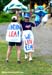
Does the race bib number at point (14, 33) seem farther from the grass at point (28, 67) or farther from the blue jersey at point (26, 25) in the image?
the grass at point (28, 67)

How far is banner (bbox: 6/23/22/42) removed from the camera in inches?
543

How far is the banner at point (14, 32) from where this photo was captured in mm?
13781

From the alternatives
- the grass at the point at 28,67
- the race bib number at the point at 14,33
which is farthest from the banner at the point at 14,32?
the grass at the point at 28,67

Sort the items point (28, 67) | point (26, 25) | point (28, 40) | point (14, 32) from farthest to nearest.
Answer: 1. point (28, 40)
2. point (26, 25)
3. point (14, 32)
4. point (28, 67)

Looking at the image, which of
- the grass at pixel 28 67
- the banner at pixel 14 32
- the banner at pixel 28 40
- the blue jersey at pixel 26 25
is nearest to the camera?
the grass at pixel 28 67

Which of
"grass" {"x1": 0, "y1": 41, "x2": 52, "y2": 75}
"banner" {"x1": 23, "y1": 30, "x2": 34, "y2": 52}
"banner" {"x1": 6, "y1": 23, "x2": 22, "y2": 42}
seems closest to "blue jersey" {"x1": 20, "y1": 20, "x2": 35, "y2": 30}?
"banner" {"x1": 23, "y1": 30, "x2": 34, "y2": 52}

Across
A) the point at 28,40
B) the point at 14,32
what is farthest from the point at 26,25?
the point at 28,40

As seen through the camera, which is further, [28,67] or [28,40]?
[28,40]

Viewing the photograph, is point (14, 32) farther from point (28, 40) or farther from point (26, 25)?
point (28, 40)

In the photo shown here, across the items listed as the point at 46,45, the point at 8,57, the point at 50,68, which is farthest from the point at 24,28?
the point at 46,45

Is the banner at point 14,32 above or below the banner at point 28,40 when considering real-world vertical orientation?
above

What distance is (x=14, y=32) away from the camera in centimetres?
1384

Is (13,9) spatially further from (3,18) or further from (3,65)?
(3,18)

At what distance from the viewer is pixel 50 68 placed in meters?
12.9
